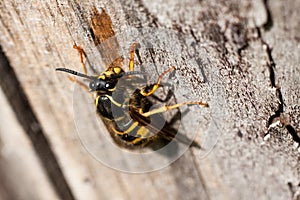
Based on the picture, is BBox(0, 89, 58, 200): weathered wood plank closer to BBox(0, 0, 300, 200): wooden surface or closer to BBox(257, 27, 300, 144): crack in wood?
BBox(0, 0, 300, 200): wooden surface

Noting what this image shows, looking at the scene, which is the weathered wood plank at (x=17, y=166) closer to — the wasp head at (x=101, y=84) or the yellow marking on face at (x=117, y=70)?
the wasp head at (x=101, y=84)

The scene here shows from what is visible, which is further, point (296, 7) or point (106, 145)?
point (106, 145)

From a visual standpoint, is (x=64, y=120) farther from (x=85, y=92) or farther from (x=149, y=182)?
(x=149, y=182)

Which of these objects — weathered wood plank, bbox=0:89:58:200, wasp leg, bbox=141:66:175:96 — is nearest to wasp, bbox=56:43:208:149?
wasp leg, bbox=141:66:175:96

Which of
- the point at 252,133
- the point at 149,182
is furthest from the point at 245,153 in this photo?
the point at 149,182

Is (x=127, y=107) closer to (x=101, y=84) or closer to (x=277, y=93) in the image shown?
(x=101, y=84)

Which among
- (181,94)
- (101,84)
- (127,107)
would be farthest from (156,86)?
(127,107)

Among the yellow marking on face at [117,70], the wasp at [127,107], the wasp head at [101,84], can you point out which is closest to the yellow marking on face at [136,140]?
the wasp at [127,107]
